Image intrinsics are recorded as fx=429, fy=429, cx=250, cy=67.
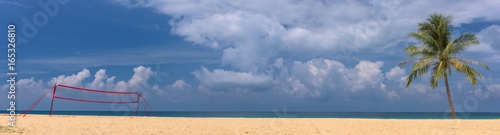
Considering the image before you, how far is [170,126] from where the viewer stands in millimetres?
15922

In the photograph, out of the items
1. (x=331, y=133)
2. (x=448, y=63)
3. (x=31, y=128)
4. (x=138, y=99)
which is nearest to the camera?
(x=31, y=128)

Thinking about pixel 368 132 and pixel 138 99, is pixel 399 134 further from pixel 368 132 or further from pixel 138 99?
pixel 138 99

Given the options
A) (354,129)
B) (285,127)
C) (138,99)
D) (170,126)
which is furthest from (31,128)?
(138,99)

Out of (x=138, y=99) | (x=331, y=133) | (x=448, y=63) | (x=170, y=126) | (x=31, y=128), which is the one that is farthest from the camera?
(x=138, y=99)

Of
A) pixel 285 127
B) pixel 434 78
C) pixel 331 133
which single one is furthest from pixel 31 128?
pixel 434 78

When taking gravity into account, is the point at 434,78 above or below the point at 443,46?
below

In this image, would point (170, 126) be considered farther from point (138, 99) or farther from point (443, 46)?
point (443, 46)

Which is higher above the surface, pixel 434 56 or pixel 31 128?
pixel 434 56

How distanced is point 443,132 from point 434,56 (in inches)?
441

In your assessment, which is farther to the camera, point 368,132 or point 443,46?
point 443,46

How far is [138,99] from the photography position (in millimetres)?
27031

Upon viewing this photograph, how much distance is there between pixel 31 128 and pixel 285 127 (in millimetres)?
8829

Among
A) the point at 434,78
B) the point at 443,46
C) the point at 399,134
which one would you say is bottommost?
the point at 399,134

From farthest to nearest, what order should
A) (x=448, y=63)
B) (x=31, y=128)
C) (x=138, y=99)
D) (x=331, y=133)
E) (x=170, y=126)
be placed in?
(x=138, y=99), (x=448, y=63), (x=170, y=126), (x=331, y=133), (x=31, y=128)
